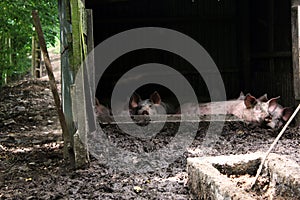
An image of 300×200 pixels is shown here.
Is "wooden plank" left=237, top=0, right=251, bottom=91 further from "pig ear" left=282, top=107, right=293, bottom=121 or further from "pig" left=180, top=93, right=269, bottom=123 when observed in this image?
"pig ear" left=282, top=107, right=293, bottom=121

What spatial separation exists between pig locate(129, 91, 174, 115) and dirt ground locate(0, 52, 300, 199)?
2.68ft

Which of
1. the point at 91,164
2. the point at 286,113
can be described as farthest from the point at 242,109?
the point at 91,164

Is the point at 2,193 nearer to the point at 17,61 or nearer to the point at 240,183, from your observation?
the point at 240,183

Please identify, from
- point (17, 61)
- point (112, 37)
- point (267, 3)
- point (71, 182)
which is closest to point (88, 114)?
point (71, 182)

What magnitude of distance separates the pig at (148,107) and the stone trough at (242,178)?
3.40 meters

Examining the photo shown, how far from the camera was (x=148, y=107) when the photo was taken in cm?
697

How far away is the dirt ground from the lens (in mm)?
3570

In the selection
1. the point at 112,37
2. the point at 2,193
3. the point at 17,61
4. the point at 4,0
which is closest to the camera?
the point at 2,193

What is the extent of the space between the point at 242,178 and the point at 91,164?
1687 millimetres

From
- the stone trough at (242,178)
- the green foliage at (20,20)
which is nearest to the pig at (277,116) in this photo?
the stone trough at (242,178)

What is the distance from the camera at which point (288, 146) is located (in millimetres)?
5043

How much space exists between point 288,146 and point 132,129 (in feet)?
7.21

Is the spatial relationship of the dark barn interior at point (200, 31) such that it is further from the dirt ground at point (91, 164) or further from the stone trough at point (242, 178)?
the stone trough at point (242, 178)

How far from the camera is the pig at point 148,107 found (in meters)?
6.89
